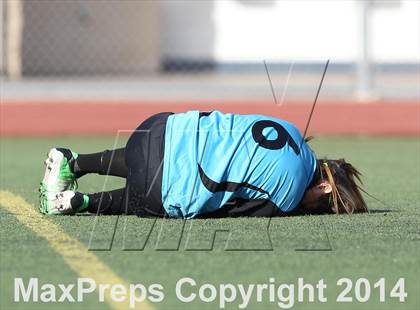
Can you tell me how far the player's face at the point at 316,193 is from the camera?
5.82m

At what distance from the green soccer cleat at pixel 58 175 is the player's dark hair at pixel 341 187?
130cm

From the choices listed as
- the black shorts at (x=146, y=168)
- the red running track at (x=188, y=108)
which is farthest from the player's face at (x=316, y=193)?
the red running track at (x=188, y=108)

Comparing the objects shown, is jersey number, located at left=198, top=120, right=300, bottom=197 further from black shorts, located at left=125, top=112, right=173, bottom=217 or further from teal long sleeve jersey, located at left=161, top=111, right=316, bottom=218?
black shorts, located at left=125, top=112, right=173, bottom=217

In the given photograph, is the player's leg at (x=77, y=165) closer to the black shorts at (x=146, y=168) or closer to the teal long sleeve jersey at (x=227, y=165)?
the black shorts at (x=146, y=168)

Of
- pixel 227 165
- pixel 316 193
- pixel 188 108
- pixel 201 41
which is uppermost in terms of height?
pixel 227 165

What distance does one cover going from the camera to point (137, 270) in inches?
175

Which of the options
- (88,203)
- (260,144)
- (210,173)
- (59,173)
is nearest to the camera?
(210,173)

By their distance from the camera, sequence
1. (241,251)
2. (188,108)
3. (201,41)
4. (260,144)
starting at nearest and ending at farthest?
(241,251)
(260,144)
(188,108)
(201,41)

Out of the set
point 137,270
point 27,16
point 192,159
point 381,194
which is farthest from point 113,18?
point 137,270

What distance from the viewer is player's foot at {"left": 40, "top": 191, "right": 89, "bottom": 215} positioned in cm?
580

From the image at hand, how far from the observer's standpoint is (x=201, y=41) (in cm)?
1788

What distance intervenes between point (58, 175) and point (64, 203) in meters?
0.17

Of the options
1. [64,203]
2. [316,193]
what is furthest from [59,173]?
[316,193]

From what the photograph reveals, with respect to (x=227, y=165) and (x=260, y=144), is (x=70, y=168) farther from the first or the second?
(x=260, y=144)
